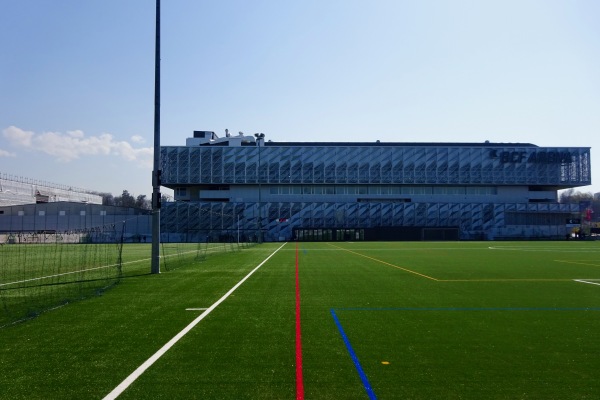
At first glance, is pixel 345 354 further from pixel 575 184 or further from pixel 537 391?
pixel 575 184

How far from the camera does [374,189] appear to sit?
9706 cm

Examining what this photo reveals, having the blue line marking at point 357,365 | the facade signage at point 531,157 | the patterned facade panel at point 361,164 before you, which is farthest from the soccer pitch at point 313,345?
the facade signage at point 531,157

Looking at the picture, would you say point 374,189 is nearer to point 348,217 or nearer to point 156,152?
point 348,217

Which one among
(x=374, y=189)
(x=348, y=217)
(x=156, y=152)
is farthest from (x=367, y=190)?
(x=156, y=152)

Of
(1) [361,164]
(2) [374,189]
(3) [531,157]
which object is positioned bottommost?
(2) [374,189]

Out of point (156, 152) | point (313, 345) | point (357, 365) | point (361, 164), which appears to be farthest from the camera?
point (361, 164)

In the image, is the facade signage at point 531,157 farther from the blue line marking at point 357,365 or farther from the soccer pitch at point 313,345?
the blue line marking at point 357,365

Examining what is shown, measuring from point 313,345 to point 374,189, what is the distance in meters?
91.1

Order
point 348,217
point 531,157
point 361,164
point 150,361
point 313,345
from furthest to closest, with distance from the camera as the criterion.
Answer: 1. point 531,157
2. point 361,164
3. point 348,217
4. point 313,345
5. point 150,361

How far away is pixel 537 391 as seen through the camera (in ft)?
17.3

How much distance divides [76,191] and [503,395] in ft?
428

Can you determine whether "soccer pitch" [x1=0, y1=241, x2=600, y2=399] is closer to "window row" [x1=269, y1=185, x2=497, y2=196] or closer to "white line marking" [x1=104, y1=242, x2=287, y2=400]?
"white line marking" [x1=104, y1=242, x2=287, y2=400]

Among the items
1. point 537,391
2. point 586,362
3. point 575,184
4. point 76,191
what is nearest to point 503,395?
point 537,391

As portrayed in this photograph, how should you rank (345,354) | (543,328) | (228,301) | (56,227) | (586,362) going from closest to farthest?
(586,362)
(345,354)
(543,328)
(228,301)
(56,227)
